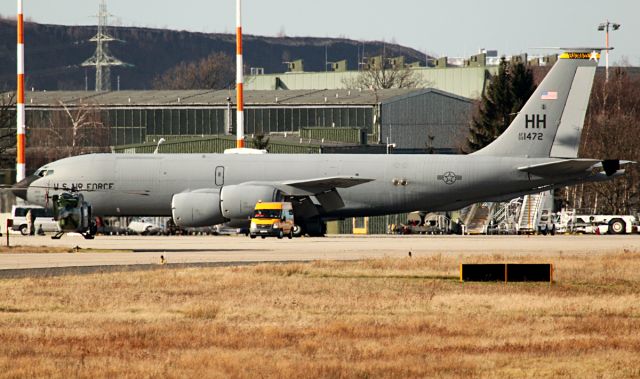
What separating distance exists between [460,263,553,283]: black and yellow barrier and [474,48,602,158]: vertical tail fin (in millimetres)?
34018

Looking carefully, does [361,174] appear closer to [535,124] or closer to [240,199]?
[240,199]

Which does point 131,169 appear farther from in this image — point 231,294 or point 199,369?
point 199,369

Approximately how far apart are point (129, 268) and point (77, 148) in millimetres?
93124

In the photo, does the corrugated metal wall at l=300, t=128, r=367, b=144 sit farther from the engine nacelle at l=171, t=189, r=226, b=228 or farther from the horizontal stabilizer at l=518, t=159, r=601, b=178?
the engine nacelle at l=171, t=189, r=226, b=228

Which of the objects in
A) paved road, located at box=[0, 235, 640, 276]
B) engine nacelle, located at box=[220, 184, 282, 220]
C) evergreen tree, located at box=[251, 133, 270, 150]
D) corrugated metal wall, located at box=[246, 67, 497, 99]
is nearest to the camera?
paved road, located at box=[0, 235, 640, 276]

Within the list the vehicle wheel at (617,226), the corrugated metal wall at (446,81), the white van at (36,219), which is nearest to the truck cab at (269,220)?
the white van at (36,219)

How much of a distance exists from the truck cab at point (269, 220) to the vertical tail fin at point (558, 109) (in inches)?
516

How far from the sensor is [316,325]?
26.5 metres

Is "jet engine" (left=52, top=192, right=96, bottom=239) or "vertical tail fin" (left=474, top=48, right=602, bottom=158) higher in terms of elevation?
"vertical tail fin" (left=474, top=48, right=602, bottom=158)

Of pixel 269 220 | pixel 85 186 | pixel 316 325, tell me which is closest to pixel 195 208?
pixel 269 220

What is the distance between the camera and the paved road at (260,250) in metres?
46.7

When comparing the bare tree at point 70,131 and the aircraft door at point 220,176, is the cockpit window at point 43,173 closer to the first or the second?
the aircraft door at point 220,176

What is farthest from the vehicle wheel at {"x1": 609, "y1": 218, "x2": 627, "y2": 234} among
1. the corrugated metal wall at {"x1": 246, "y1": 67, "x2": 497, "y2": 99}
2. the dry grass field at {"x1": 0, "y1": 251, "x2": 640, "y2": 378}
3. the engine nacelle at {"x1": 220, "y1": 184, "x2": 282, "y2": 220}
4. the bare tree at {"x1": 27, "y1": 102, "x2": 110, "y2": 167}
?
the corrugated metal wall at {"x1": 246, "y1": 67, "x2": 497, "y2": 99}

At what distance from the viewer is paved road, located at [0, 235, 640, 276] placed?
46.7m
